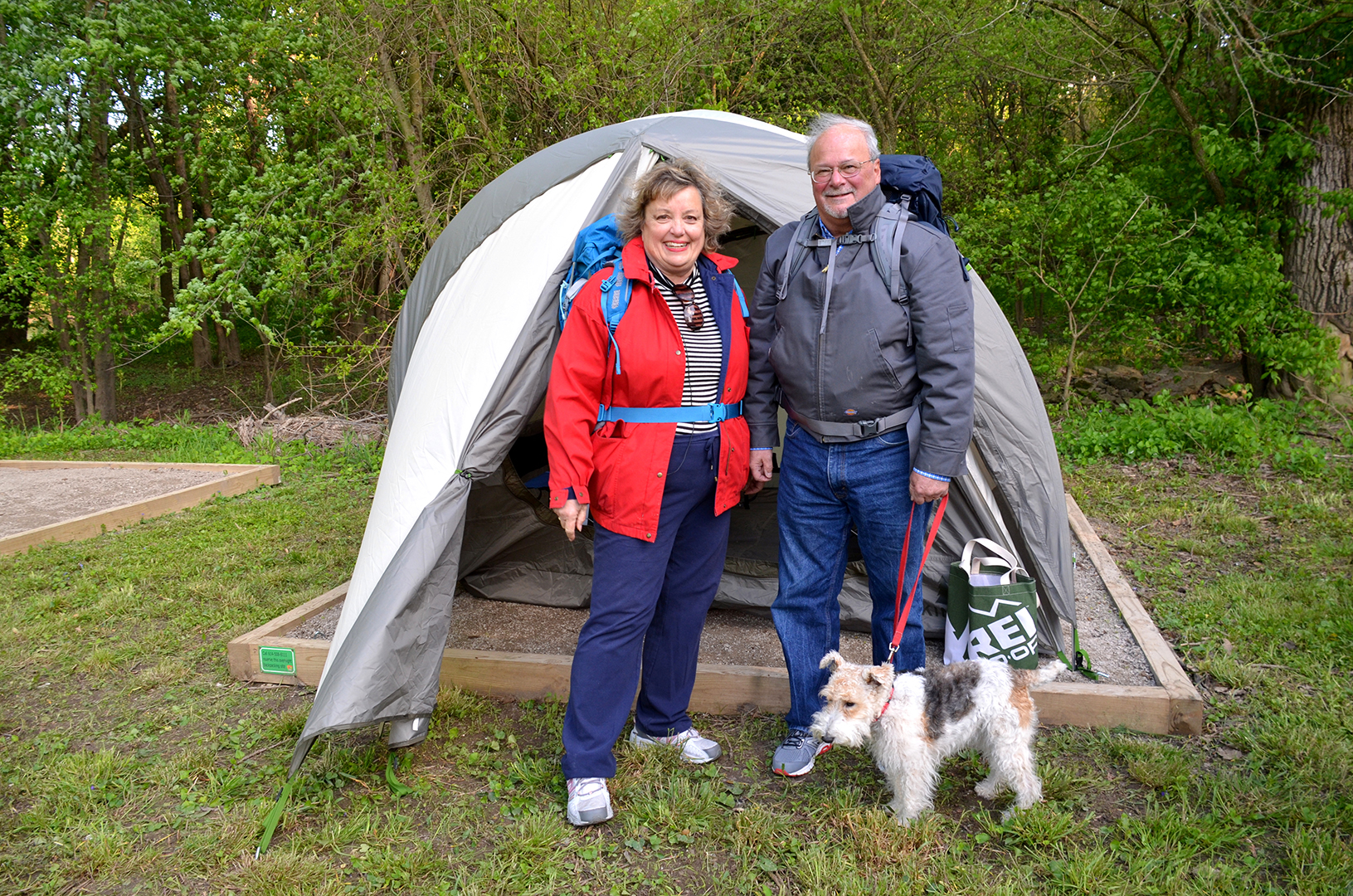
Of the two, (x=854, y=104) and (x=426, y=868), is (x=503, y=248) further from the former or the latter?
(x=854, y=104)

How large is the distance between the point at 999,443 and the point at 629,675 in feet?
4.71

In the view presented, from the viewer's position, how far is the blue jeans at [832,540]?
2.34 meters

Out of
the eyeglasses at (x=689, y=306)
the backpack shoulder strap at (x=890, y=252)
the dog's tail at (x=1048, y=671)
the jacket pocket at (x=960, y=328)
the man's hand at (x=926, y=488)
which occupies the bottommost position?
the dog's tail at (x=1048, y=671)

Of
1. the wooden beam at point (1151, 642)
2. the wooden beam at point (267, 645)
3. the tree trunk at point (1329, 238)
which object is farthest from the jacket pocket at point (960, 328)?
the tree trunk at point (1329, 238)

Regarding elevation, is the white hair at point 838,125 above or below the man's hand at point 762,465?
above

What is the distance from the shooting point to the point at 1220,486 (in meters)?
5.31

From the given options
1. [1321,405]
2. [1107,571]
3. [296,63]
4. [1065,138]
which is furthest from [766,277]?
[1065,138]

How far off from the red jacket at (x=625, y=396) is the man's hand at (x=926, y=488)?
512mm

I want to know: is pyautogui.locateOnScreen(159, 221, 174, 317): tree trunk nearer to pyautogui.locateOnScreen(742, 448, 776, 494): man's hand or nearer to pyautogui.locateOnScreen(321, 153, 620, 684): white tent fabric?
pyautogui.locateOnScreen(321, 153, 620, 684): white tent fabric

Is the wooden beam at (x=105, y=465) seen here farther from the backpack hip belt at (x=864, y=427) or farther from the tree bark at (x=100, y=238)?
the backpack hip belt at (x=864, y=427)

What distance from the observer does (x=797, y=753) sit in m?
2.59

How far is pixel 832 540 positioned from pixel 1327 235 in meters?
5.97

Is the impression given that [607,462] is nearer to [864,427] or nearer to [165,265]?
[864,427]

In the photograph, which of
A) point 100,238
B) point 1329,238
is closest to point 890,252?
point 1329,238
